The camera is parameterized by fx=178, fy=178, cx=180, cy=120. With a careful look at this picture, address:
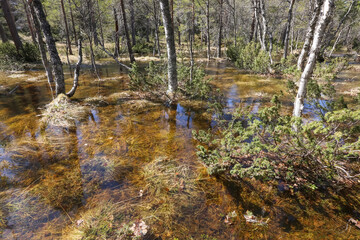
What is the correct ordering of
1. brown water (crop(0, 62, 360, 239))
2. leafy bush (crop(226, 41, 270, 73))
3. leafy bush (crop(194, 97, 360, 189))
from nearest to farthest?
brown water (crop(0, 62, 360, 239))
leafy bush (crop(194, 97, 360, 189))
leafy bush (crop(226, 41, 270, 73))

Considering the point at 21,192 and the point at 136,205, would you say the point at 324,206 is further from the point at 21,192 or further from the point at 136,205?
the point at 21,192

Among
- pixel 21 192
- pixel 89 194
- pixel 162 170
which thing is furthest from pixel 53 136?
pixel 162 170

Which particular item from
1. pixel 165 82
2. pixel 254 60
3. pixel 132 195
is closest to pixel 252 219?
pixel 132 195

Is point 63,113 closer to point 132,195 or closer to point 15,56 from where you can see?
point 132,195

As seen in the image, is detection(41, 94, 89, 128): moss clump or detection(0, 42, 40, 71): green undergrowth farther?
detection(0, 42, 40, 71): green undergrowth

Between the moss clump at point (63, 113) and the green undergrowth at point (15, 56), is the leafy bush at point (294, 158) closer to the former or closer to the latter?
the moss clump at point (63, 113)

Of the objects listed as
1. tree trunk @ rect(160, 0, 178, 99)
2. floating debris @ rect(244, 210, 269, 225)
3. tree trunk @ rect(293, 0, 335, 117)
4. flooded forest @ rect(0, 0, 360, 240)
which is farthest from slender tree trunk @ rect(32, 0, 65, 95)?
tree trunk @ rect(293, 0, 335, 117)

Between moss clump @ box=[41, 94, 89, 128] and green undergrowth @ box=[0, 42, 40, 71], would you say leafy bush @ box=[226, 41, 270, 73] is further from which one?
green undergrowth @ box=[0, 42, 40, 71]

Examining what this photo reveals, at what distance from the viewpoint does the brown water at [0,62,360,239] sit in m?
2.54

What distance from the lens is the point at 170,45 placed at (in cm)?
741

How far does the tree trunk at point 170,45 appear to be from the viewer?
6982 millimetres

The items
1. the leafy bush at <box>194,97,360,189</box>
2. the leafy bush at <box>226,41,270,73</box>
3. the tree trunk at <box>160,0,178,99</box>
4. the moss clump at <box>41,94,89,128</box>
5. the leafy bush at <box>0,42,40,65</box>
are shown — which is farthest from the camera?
the leafy bush at <box>0,42,40,65</box>

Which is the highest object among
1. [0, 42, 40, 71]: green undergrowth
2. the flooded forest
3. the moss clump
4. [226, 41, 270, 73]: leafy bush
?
[0, 42, 40, 71]: green undergrowth

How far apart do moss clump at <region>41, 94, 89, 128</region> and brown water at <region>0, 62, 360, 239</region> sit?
1.42ft
